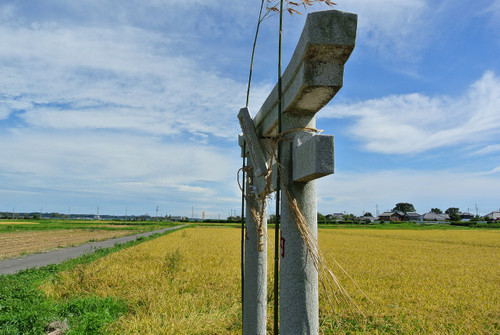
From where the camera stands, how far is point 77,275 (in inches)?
300

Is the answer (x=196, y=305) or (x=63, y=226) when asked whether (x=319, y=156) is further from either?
(x=63, y=226)

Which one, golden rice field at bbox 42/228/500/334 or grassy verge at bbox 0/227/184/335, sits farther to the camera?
golden rice field at bbox 42/228/500/334

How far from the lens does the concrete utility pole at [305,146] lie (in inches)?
61.0

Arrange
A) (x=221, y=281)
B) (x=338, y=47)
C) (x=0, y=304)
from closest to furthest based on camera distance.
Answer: (x=338, y=47), (x=0, y=304), (x=221, y=281)

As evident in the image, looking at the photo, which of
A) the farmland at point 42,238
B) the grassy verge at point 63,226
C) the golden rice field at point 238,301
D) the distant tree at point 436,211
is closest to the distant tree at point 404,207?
the distant tree at point 436,211

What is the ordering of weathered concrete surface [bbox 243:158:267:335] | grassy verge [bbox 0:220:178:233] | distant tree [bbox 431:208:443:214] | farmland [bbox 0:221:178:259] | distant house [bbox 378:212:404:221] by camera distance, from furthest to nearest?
1. distant tree [bbox 431:208:443:214]
2. distant house [bbox 378:212:404:221]
3. grassy verge [bbox 0:220:178:233]
4. farmland [bbox 0:221:178:259]
5. weathered concrete surface [bbox 243:158:267:335]

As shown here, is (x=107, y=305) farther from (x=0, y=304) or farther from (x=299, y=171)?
(x=299, y=171)

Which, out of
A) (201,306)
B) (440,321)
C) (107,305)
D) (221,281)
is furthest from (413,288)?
(107,305)

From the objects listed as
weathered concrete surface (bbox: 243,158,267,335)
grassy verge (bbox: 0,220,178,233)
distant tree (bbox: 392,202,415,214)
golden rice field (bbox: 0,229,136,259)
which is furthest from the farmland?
distant tree (bbox: 392,202,415,214)

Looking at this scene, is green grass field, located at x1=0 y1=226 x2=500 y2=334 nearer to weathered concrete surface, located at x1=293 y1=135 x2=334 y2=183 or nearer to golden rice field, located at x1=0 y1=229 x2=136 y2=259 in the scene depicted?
weathered concrete surface, located at x1=293 y1=135 x2=334 y2=183

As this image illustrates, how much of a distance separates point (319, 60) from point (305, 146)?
435 mm

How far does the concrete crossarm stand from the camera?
1.55 m

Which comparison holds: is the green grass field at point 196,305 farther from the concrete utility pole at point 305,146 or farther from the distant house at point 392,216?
the distant house at point 392,216

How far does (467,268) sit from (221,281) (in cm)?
908
